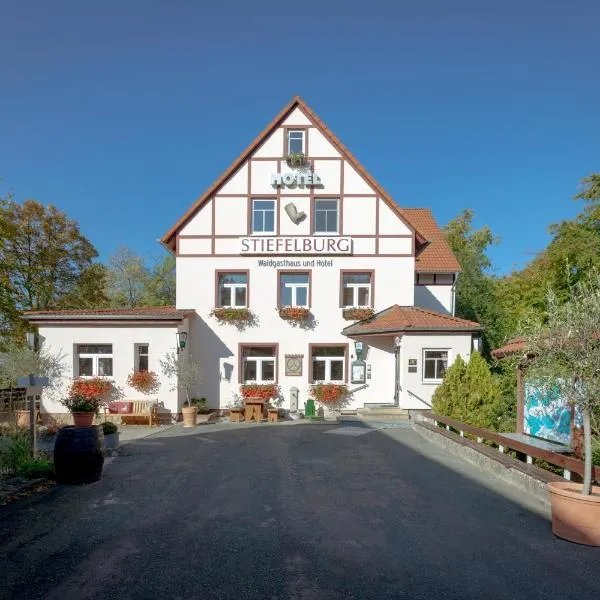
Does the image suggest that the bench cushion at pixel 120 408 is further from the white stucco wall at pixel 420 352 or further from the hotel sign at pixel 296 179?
the hotel sign at pixel 296 179

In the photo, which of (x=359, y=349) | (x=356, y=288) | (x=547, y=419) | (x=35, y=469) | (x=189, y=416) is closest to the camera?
(x=35, y=469)

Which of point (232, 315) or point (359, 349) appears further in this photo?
point (232, 315)

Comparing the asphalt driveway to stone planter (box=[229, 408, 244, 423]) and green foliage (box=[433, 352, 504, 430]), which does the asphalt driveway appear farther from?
stone planter (box=[229, 408, 244, 423])

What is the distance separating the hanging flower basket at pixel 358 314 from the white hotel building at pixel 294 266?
0.32ft

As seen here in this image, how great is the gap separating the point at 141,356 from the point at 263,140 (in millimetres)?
9351

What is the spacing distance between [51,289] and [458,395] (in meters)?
24.3

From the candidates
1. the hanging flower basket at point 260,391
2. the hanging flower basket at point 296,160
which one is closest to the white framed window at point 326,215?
the hanging flower basket at point 296,160

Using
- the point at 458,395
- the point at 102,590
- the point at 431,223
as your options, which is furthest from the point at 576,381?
the point at 431,223

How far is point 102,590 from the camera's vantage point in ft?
15.0

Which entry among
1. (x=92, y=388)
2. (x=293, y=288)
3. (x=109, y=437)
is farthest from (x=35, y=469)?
(x=293, y=288)

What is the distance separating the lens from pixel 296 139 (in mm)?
20172

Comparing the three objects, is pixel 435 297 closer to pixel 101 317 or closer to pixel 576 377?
pixel 101 317

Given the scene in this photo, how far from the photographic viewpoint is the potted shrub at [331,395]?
19078 millimetres

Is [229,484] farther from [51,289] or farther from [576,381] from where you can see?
[51,289]
